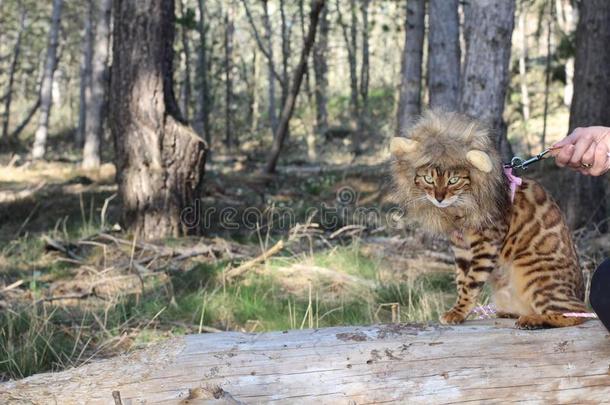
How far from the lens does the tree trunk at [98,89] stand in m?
16.5

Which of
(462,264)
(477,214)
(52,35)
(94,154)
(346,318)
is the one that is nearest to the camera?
(477,214)

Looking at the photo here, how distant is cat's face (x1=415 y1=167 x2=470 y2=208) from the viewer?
310cm

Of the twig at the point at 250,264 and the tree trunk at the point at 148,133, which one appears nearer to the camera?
the twig at the point at 250,264

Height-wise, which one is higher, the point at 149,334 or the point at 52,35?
the point at 52,35

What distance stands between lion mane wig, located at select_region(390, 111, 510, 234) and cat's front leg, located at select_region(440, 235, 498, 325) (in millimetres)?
105

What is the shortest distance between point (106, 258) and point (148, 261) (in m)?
0.44

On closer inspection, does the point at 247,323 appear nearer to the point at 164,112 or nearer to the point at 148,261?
the point at 148,261

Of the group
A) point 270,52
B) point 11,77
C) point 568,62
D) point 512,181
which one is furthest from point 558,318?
point 11,77

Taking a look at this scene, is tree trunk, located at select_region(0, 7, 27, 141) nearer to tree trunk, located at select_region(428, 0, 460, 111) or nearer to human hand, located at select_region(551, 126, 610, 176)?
tree trunk, located at select_region(428, 0, 460, 111)

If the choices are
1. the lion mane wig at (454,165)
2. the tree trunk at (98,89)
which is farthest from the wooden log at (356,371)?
the tree trunk at (98,89)

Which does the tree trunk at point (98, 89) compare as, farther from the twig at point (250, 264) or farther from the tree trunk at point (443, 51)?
the twig at point (250, 264)

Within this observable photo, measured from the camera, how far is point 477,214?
3.14m

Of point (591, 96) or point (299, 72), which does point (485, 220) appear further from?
point (299, 72)

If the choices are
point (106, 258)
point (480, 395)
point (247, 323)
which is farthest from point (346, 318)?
point (106, 258)
